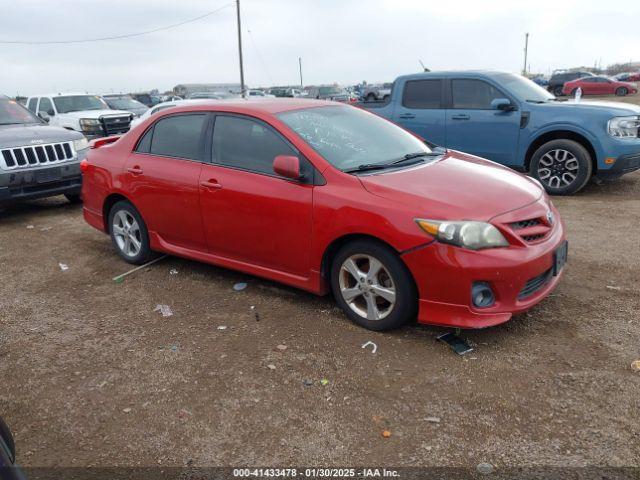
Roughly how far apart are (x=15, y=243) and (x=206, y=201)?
355cm

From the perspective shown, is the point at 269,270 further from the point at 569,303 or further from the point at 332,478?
the point at 569,303

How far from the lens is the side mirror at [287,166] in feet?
12.4

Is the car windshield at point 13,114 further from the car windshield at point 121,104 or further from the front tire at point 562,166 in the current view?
the car windshield at point 121,104

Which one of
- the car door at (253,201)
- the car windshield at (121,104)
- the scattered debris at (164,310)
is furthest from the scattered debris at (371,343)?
the car windshield at (121,104)

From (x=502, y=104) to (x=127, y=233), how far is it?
5583 millimetres

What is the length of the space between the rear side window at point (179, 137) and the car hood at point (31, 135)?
131 inches

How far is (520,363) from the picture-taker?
3.33m

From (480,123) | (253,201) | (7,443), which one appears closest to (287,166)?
(253,201)

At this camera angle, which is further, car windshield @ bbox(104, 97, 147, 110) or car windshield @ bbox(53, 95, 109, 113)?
car windshield @ bbox(104, 97, 147, 110)

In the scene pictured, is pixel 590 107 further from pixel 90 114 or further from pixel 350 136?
pixel 90 114

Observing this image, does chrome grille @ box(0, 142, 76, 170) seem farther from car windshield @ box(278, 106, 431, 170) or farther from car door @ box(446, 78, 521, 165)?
car door @ box(446, 78, 521, 165)

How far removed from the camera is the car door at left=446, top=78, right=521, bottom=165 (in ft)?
26.0

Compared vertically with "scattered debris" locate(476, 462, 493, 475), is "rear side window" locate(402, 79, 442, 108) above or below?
above

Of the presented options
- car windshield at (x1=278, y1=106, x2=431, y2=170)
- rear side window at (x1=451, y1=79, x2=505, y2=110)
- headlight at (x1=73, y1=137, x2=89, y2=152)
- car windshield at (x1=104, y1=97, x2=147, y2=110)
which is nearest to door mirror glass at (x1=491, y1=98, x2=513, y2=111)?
rear side window at (x1=451, y1=79, x2=505, y2=110)
